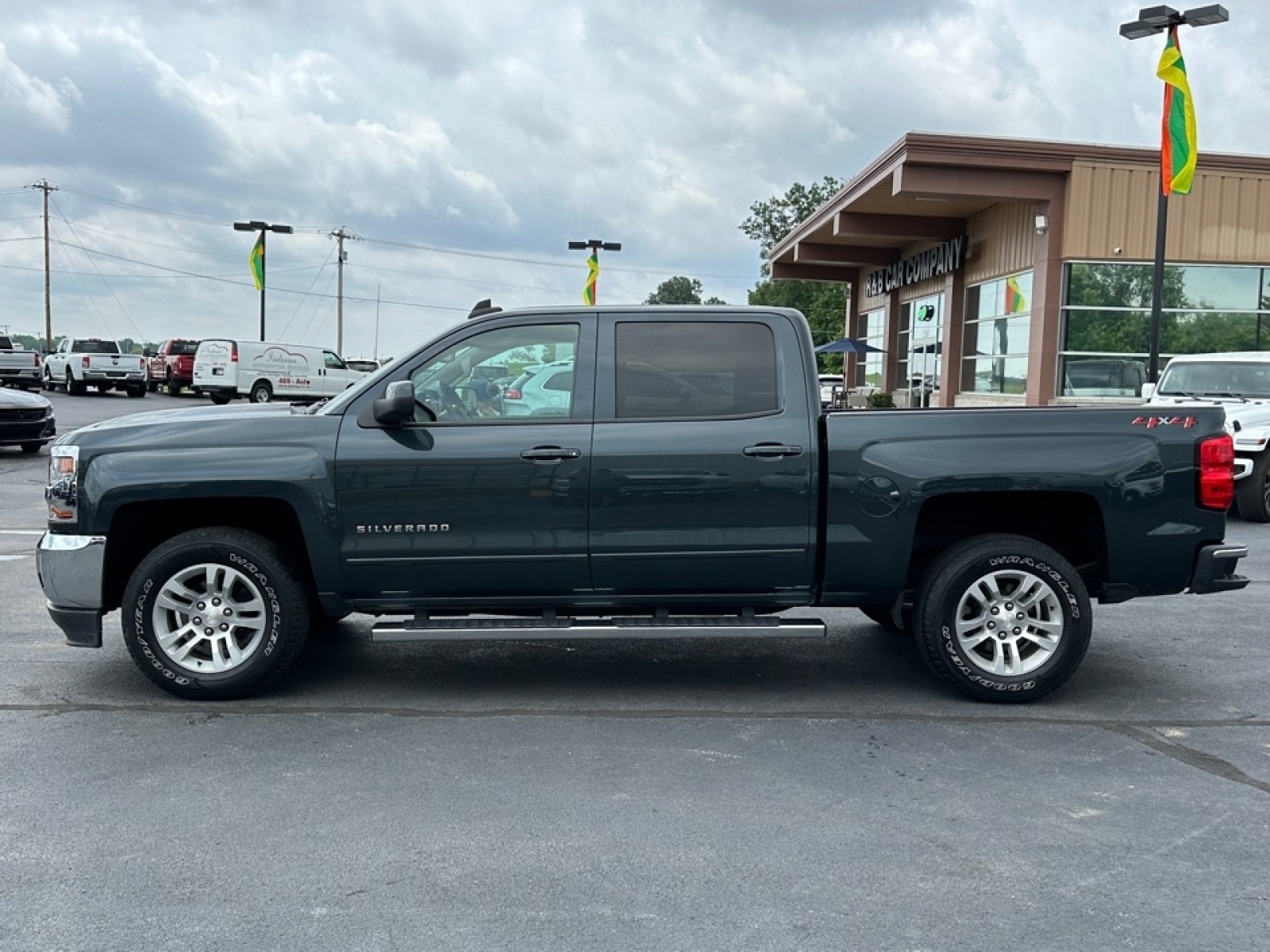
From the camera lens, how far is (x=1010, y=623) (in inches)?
218

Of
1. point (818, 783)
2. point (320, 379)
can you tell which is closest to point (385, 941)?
point (818, 783)

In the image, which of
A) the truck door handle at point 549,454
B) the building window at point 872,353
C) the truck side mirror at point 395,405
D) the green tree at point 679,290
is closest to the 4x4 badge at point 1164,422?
the truck door handle at point 549,454

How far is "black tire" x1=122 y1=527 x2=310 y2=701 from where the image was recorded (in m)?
5.40

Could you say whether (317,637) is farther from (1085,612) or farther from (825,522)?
(1085,612)

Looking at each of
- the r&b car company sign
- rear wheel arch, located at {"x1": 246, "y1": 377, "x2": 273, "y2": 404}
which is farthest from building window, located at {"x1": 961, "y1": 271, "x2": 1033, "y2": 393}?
rear wheel arch, located at {"x1": 246, "y1": 377, "x2": 273, "y2": 404}

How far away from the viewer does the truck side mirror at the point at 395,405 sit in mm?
5250

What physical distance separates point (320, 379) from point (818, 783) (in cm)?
3392

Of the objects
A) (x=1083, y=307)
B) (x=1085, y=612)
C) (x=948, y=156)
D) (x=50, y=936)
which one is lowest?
(x=50, y=936)

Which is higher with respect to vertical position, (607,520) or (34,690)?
(607,520)

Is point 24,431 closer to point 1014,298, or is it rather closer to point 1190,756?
point 1190,756

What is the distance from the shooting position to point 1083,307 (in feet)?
70.8

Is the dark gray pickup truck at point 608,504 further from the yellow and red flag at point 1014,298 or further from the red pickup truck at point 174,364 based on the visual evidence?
the red pickup truck at point 174,364

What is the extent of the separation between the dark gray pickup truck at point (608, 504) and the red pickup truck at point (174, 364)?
36.2 meters

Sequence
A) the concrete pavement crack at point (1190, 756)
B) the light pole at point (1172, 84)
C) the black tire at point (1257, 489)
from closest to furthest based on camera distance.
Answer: the concrete pavement crack at point (1190, 756)
the black tire at point (1257, 489)
the light pole at point (1172, 84)
